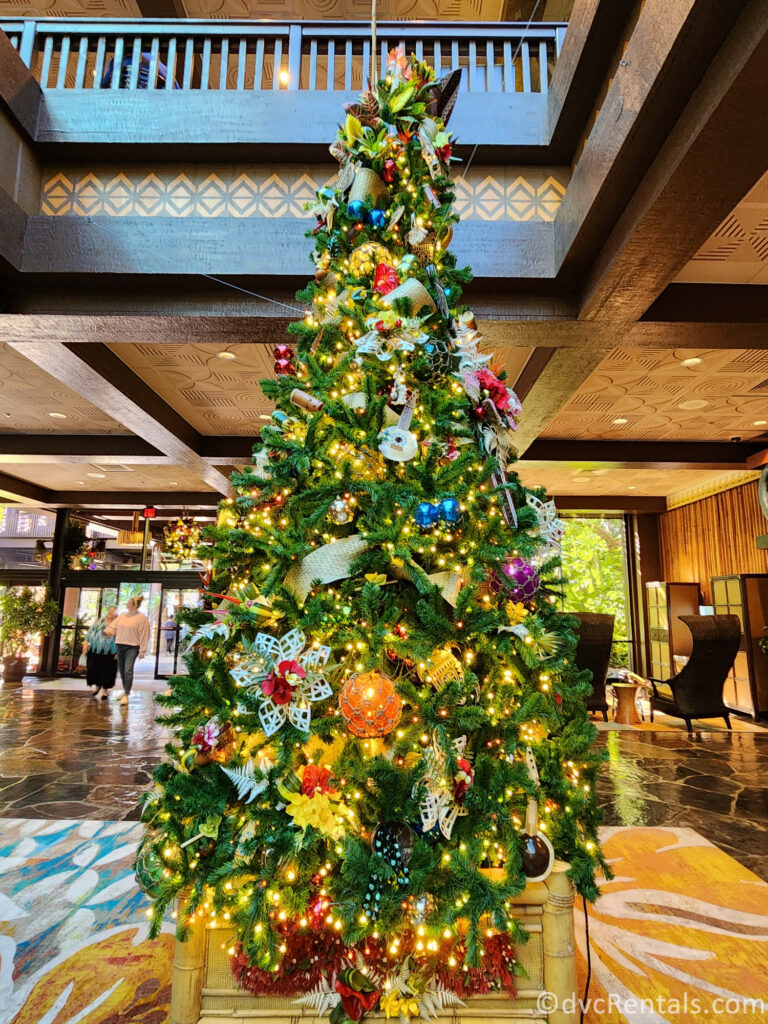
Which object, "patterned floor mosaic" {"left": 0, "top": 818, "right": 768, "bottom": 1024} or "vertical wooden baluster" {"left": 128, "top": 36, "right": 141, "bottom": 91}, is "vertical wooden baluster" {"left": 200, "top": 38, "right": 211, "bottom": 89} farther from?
"patterned floor mosaic" {"left": 0, "top": 818, "right": 768, "bottom": 1024}

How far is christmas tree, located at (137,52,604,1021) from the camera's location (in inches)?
42.4

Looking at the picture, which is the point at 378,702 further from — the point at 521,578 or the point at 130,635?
the point at 130,635

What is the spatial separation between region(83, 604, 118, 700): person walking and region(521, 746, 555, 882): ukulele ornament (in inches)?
282

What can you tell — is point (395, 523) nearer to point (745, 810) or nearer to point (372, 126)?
point (372, 126)

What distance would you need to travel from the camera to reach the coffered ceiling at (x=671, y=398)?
4285 mm

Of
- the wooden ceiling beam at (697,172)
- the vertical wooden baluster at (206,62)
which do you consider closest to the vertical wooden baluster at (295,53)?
the vertical wooden baluster at (206,62)

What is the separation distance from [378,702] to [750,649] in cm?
710

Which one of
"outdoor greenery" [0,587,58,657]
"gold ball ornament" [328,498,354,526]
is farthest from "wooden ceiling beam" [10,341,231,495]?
"outdoor greenery" [0,587,58,657]

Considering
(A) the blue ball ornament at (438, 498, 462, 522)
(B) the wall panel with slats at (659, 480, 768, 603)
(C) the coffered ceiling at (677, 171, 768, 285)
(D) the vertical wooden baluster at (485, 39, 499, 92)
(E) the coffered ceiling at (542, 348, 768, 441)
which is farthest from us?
(B) the wall panel with slats at (659, 480, 768, 603)

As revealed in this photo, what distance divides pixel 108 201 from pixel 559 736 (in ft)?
11.3

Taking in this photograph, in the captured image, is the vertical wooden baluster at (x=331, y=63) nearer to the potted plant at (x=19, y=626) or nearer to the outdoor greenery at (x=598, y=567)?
the outdoor greenery at (x=598, y=567)

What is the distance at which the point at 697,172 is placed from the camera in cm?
192

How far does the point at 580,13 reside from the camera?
2.39 meters

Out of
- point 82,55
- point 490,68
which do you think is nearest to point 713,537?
point 490,68
